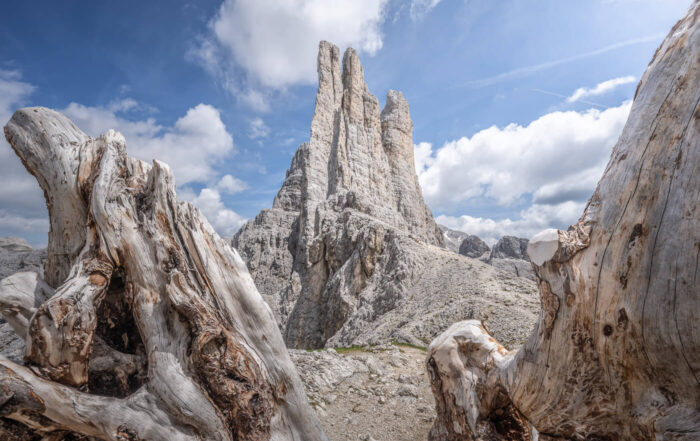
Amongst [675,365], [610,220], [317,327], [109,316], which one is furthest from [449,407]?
[317,327]

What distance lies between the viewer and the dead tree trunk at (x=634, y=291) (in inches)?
104

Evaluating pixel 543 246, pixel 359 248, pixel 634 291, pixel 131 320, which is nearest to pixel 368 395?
pixel 131 320

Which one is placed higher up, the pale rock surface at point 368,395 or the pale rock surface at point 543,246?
the pale rock surface at point 543,246

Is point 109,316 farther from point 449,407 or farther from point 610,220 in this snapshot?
point 610,220

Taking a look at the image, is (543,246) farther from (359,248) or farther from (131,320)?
(359,248)

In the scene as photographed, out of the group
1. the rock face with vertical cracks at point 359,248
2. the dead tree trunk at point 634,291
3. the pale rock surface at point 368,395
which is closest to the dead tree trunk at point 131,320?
the dead tree trunk at point 634,291

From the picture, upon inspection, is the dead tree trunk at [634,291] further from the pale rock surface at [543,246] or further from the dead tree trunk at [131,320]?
the dead tree trunk at [131,320]

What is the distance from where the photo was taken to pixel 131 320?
4.24 metres

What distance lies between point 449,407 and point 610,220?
3.01 m

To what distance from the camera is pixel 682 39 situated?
3.04 m

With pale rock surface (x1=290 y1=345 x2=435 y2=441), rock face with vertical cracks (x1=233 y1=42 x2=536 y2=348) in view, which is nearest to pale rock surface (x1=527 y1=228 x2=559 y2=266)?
pale rock surface (x1=290 y1=345 x2=435 y2=441)

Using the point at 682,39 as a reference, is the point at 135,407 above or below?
below

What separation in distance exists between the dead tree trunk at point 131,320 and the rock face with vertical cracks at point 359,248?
12510 millimetres

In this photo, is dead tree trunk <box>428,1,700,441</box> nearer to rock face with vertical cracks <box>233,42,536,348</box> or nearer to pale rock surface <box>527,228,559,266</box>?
pale rock surface <box>527,228,559,266</box>
